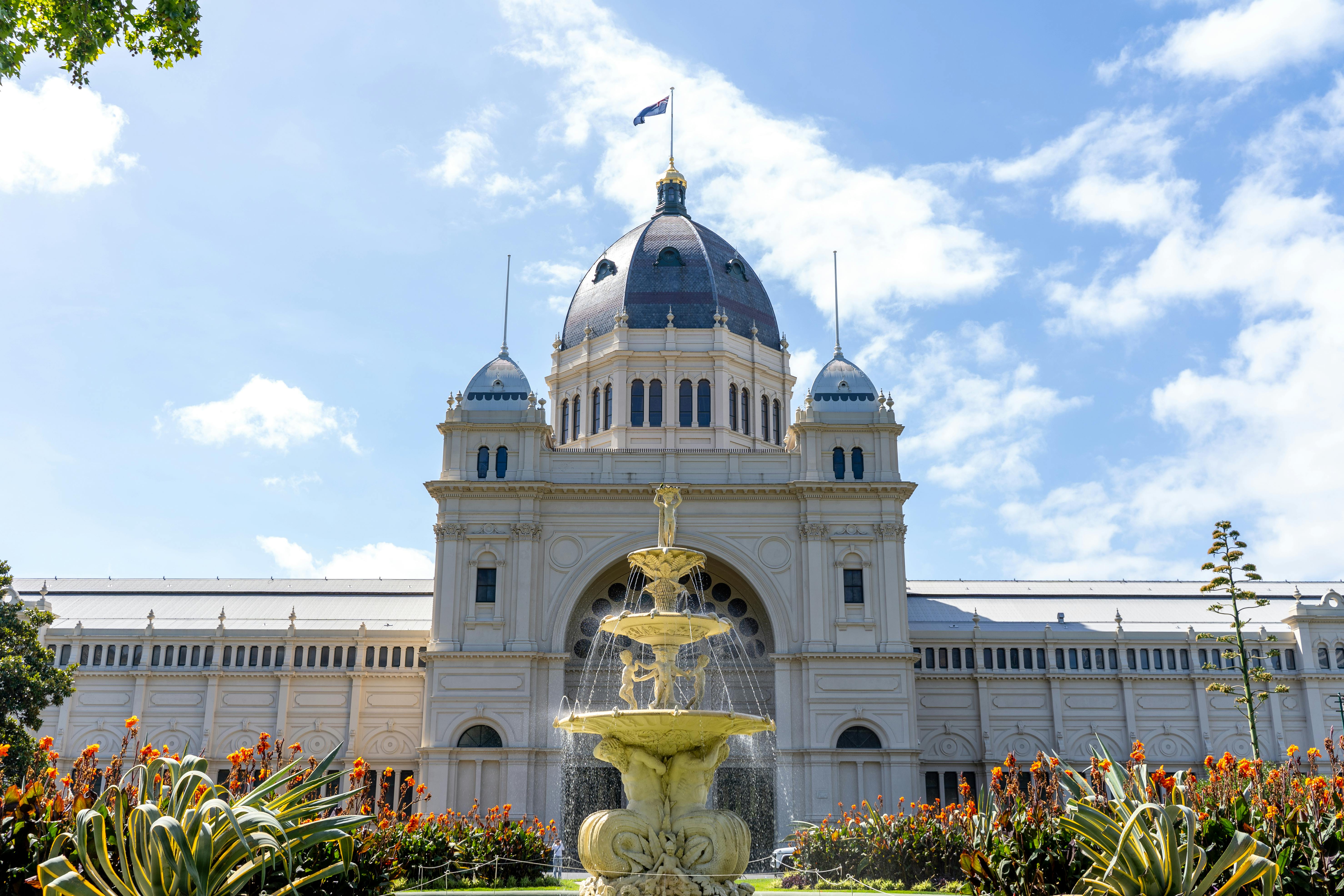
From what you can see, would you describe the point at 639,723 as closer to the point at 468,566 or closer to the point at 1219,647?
the point at 468,566

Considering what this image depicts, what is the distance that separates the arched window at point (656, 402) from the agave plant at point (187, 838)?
43999 millimetres

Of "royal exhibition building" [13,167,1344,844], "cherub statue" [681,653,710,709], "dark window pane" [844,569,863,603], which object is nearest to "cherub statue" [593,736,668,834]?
"cherub statue" [681,653,710,709]

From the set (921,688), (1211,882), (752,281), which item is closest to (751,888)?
(1211,882)

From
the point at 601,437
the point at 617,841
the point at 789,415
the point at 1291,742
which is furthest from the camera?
the point at 789,415

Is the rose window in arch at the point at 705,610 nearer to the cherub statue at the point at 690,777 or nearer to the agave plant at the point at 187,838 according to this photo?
the cherub statue at the point at 690,777

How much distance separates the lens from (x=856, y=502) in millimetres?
49594

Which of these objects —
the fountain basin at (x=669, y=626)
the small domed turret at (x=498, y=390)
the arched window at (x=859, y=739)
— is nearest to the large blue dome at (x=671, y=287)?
the small domed turret at (x=498, y=390)

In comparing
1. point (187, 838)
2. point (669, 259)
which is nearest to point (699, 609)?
point (669, 259)

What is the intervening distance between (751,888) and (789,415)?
44780 millimetres

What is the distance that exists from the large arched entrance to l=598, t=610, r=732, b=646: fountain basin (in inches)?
949

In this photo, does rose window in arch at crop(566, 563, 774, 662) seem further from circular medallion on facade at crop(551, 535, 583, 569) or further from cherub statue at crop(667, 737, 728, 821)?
cherub statue at crop(667, 737, 728, 821)

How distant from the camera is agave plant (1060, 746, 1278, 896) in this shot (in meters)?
13.8

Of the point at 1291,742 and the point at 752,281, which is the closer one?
the point at 1291,742

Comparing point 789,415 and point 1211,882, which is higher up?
point 789,415
